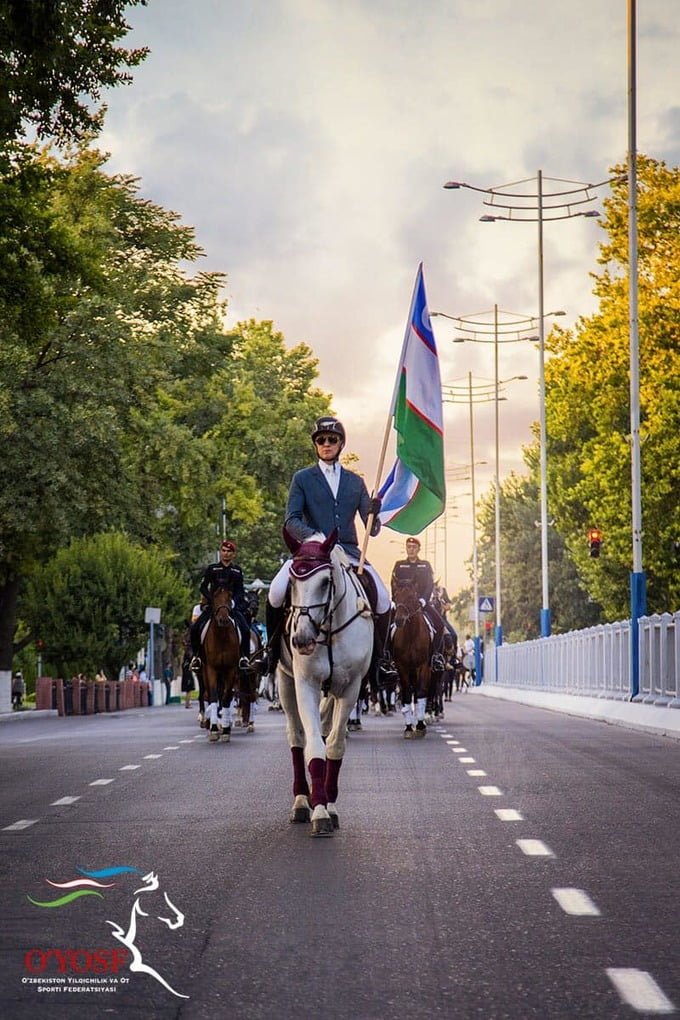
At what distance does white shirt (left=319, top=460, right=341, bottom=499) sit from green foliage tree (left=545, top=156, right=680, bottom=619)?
48.3m

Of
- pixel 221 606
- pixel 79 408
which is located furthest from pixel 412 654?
pixel 79 408

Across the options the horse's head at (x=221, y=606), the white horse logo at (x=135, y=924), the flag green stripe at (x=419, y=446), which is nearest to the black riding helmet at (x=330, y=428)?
the white horse logo at (x=135, y=924)

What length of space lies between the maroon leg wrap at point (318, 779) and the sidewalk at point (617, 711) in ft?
47.4

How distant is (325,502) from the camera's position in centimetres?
1356

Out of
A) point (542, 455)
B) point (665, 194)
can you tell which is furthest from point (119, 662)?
point (665, 194)

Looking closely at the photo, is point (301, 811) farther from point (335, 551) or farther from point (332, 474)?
point (332, 474)

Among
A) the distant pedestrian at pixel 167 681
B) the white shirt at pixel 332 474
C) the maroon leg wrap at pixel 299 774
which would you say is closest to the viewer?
the maroon leg wrap at pixel 299 774

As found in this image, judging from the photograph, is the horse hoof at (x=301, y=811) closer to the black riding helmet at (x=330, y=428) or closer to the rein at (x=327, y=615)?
the rein at (x=327, y=615)

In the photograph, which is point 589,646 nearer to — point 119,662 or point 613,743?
point 613,743

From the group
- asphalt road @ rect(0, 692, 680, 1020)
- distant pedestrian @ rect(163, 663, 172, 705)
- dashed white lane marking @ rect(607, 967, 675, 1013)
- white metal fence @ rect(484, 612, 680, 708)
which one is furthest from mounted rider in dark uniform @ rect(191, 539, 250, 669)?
distant pedestrian @ rect(163, 663, 172, 705)

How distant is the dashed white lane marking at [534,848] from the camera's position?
11203 mm

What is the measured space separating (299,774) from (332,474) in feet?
6.61

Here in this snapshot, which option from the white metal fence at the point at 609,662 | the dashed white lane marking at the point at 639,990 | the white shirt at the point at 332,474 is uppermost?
the white shirt at the point at 332,474

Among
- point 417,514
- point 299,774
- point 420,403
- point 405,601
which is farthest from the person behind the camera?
point 405,601
